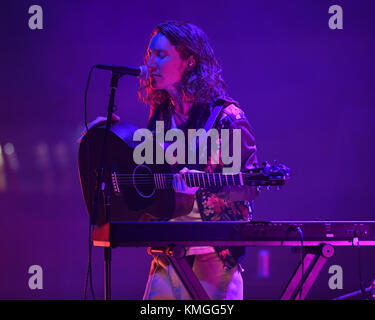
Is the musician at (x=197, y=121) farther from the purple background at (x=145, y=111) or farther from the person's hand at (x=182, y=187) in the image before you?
the purple background at (x=145, y=111)

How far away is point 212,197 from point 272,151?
2.42m

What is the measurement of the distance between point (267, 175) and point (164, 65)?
943 mm

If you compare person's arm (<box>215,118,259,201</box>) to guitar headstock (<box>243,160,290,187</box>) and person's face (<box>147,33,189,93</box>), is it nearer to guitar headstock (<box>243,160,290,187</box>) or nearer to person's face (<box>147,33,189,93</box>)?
guitar headstock (<box>243,160,290,187</box>)

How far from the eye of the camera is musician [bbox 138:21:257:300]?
8.23 feet

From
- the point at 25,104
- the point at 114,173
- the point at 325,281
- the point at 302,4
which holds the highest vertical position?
the point at 302,4

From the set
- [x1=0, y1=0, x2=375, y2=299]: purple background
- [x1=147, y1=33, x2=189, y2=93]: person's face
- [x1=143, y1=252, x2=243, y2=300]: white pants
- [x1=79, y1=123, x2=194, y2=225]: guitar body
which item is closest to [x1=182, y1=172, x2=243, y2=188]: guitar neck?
[x1=79, y1=123, x2=194, y2=225]: guitar body

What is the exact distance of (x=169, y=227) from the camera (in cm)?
222

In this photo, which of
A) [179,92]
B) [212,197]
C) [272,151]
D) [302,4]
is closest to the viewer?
[212,197]

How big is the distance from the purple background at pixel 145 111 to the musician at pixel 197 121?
73.9 inches

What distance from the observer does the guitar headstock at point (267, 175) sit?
226 cm

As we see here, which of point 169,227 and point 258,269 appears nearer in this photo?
point 169,227

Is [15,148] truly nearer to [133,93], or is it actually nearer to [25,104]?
[25,104]
